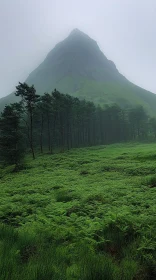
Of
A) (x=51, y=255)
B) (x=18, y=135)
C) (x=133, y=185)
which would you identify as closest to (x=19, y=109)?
(x=18, y=135)

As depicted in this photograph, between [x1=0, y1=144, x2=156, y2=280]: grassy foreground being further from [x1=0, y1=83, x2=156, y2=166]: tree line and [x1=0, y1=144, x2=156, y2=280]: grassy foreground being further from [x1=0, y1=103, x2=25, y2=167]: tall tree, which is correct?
[x1=0, y1=83, x2=156, y2=166]: tree line

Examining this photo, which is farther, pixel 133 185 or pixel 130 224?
pixel 133 185

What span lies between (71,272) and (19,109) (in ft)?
174

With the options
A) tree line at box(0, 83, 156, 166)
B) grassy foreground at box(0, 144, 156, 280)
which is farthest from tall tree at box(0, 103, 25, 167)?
grassy foreground at box(0, 144, 156, 280)

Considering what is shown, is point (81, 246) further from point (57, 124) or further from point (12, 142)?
point (57, 124)

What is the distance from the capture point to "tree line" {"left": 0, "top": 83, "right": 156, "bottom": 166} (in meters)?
39.9

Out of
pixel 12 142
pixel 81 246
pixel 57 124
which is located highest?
pixel 57 124

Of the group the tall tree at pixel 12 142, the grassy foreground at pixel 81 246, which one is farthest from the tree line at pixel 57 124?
the grassy foreground at pixel 81 246

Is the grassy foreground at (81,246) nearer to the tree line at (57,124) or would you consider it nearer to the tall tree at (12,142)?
the tall tree at (12,142)

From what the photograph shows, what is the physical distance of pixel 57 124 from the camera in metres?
90.5

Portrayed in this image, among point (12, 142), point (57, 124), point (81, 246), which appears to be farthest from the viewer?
point (57, 124)

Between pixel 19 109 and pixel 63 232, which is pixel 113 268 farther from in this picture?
pixel 19 109

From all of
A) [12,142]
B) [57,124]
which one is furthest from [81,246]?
[57,124]

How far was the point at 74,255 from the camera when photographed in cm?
545
